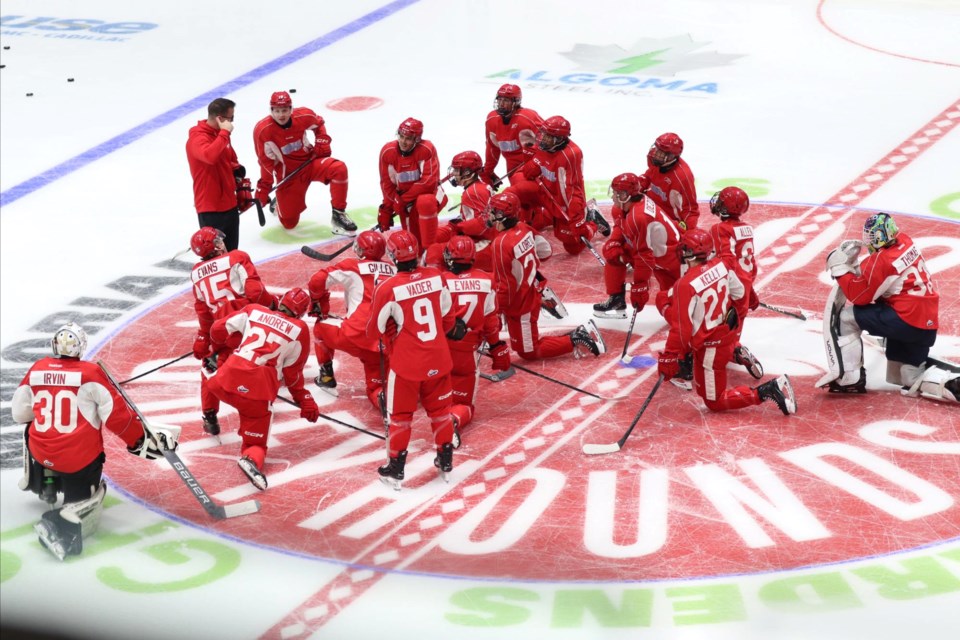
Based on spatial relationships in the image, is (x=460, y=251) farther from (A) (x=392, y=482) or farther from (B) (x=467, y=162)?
(B) (x=467, y=162)

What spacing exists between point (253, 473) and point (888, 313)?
3.17m

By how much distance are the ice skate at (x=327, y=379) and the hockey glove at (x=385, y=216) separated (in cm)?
200

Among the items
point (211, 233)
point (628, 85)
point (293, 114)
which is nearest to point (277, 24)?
point (628, 85)

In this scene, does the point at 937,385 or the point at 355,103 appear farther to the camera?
the point at 355,103

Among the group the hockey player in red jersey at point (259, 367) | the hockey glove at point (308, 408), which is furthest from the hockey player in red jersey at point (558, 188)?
the hockey glove at point (308, 408)

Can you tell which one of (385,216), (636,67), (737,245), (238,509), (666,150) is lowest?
(238,509)

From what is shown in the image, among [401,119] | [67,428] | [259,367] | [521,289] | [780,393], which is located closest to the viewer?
[67,428]

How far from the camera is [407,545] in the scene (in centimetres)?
509

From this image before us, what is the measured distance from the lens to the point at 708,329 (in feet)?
18.9

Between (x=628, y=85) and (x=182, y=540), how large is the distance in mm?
7509

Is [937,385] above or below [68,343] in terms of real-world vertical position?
below

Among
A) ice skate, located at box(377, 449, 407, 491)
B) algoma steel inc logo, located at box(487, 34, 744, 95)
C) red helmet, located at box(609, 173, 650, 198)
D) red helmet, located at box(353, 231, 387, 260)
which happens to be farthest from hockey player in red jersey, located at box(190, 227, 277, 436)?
algoma steel inc logo, located at box(487, 34, 744, 95)

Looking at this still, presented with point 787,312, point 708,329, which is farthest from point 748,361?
point 787,312

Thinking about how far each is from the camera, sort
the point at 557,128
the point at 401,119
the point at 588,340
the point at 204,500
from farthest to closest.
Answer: the point at 401,119, the point at 557,128, the point at 588,340, the point at 204,500
